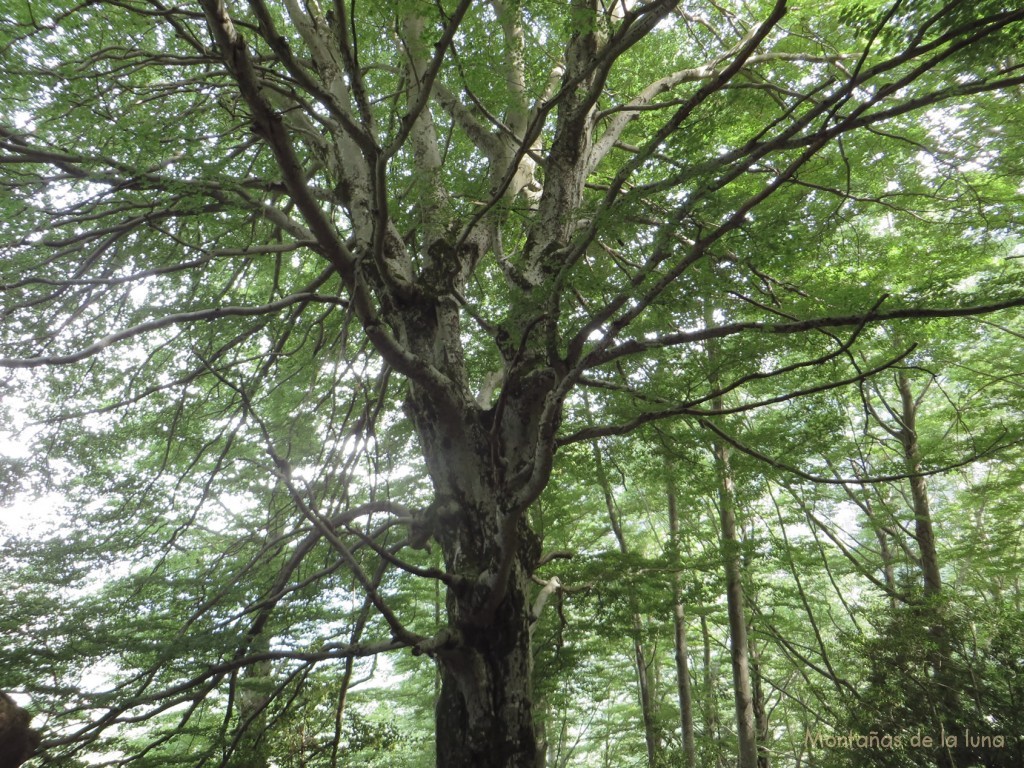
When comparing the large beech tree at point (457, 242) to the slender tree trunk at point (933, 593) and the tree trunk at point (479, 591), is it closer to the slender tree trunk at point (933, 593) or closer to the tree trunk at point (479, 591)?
the tree trunk at point (479, 591)

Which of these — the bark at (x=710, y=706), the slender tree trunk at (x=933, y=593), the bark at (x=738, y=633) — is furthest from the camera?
the bark at (x=710, y=706)

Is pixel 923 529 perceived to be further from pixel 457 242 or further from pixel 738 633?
pixel 457 242

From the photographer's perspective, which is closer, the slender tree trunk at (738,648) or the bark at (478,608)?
the bark at (478,608)

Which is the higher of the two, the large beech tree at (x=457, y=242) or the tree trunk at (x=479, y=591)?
the large beech tree at (x=457, y=242)

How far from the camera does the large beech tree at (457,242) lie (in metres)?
2.10

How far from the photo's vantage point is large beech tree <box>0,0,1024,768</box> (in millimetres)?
2100

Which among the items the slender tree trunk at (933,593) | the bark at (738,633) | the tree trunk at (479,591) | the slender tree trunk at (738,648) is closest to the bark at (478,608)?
the tree trunk at (479,591)

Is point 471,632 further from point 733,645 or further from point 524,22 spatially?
point 733,645

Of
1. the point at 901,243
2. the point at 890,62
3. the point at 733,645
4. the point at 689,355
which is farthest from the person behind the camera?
the point at 733,645

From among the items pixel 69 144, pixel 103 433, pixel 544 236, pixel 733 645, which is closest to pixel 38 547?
pixel 103 433

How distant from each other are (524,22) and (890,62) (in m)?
2.79

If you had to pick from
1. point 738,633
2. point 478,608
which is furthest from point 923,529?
point 478,608

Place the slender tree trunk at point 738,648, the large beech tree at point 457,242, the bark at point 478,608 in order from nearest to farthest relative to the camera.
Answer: the large beech tree at point 457,242, the bark at point 478,608, the slender tree trunk at point 738,648

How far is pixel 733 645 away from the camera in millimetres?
6289
